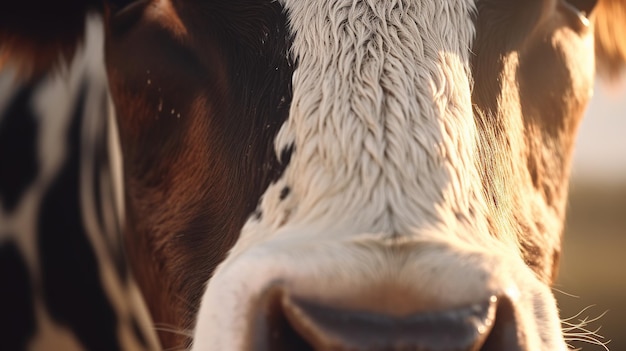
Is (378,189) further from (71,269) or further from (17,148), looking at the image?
(17,148)

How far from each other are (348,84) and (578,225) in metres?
16.4

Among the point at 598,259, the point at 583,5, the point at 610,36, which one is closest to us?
the point at 583,5

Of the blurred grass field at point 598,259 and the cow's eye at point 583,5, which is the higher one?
the cow's eye at point 583,5

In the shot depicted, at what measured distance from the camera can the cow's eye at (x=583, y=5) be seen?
2.33m

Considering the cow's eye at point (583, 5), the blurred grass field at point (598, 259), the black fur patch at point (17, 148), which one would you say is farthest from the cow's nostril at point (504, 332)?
the blurred grass field at point (598, 259)

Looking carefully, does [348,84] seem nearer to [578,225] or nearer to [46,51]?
[46,51]

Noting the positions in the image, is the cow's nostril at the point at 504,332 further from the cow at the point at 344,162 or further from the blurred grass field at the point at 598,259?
the blurred grass field at the point at 598,259

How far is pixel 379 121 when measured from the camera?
1666mm

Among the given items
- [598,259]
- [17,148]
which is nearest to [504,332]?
[17,148]

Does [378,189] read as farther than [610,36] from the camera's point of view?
No

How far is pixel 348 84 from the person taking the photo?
174 centimetres

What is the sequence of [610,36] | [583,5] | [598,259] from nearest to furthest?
[583,5] → [610,36] → [598,259]

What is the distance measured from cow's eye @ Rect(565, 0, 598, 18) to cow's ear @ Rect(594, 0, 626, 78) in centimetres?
46

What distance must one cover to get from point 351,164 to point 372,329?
33cm
